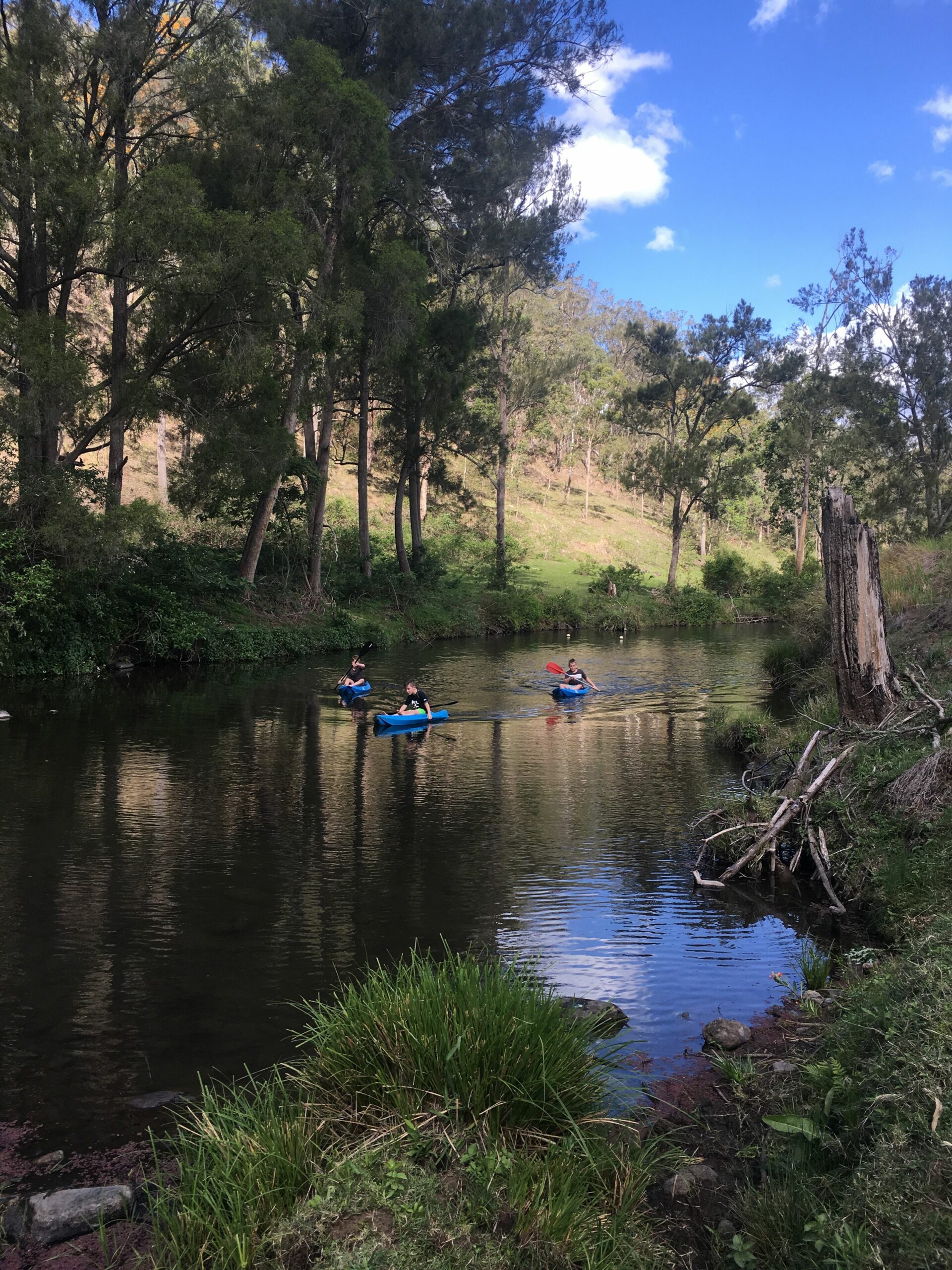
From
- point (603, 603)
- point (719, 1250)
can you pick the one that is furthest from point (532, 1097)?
point (603, 603)

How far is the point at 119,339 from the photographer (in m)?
25.8

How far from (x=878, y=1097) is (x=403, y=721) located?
15.8m

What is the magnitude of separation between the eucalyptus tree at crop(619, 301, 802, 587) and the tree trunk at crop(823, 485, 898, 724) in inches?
1618

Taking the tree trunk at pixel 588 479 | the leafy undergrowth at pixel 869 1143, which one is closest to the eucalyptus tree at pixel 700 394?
the tree trunk at pixel 588 479

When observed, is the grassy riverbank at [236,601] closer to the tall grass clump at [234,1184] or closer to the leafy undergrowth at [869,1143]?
the tall grass clump at [234,1184]

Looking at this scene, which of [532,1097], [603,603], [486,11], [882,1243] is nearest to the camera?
[882,1243]

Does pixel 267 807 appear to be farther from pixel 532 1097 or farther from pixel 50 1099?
pixel 532 1097

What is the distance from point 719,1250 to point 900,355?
4430 centimetres

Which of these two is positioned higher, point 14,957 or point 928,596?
point 928,596

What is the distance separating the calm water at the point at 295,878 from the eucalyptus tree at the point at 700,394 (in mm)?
33678

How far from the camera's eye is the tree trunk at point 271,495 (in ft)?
96.9

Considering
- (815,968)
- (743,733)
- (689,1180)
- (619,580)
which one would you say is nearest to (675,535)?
(619,580)

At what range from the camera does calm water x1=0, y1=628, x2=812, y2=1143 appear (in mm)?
7004

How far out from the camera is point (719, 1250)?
Answer: 4246 mm
